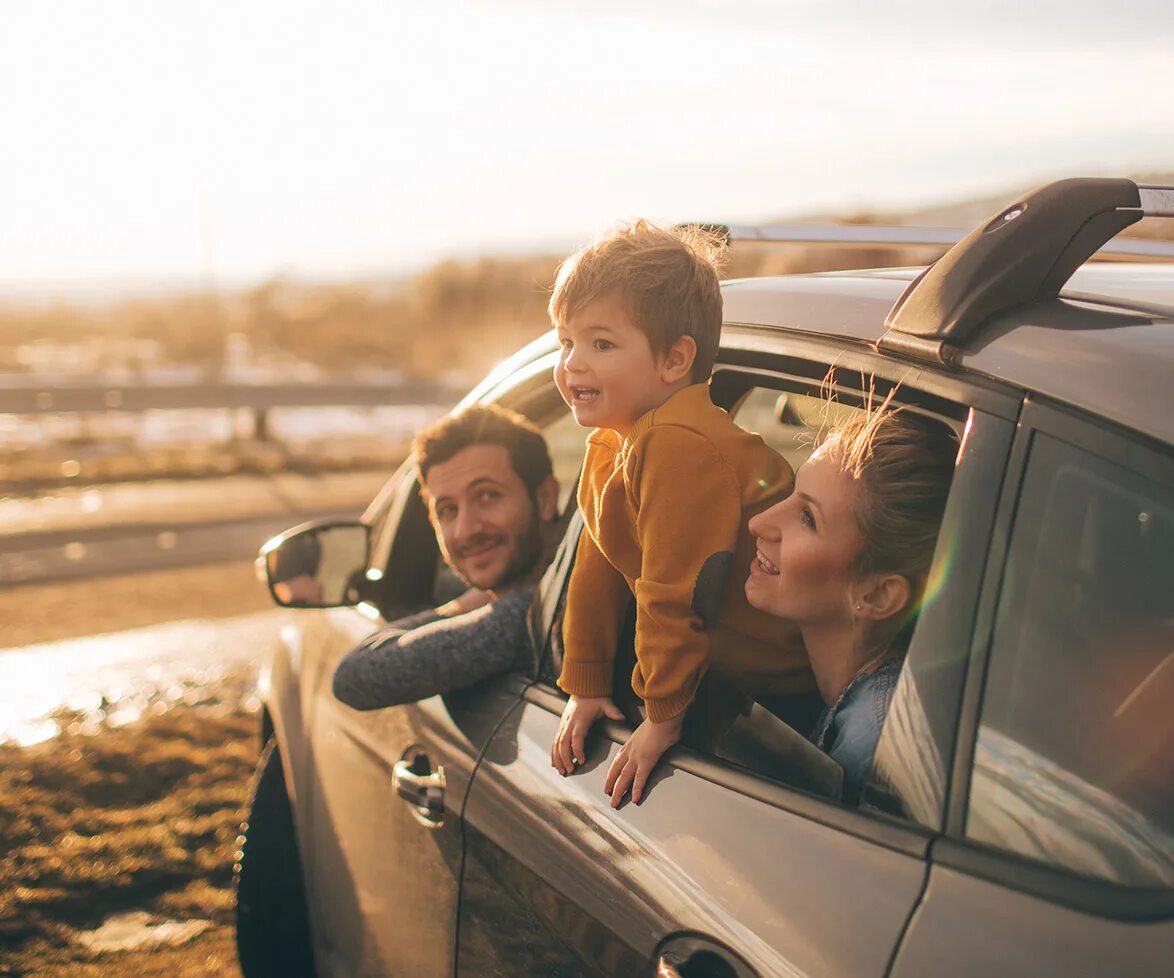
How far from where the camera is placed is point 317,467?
14336 mm

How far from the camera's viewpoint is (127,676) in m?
6.74

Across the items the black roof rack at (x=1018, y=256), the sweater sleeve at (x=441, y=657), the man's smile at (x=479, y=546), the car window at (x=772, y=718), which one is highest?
the black roof rack at (x=1018, y=256)

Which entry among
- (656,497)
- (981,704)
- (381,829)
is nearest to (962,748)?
(981,704)

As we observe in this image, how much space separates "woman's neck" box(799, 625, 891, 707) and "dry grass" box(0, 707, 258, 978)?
2.47 meters

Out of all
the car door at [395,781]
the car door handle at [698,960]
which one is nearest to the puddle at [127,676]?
the car door at [395,781]

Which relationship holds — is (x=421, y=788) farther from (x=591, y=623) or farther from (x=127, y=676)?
(x=127, y=676)

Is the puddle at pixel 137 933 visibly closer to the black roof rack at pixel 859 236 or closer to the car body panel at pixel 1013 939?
the black roof rack at pixel 859 236

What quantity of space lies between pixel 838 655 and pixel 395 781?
1023mm

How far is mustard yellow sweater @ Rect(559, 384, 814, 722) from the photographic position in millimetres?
2023

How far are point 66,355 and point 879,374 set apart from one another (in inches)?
1629

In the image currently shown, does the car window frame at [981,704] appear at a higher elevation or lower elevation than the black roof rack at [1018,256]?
lower

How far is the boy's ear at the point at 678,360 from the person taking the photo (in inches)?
90.3

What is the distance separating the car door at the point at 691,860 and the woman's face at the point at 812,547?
19cm

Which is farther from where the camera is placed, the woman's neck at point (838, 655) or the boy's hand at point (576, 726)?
the boy's hand at point (576, 726)
